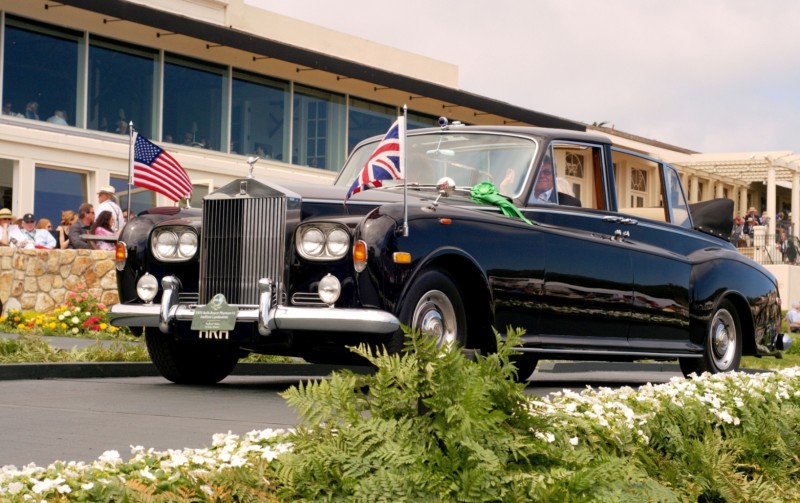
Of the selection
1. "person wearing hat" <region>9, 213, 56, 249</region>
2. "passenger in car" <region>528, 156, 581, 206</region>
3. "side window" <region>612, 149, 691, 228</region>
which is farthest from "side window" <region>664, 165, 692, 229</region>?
"person wearing hat" <region>9, 213, 56, 249</region>

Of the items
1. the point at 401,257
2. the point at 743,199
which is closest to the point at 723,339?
the point at 401,257

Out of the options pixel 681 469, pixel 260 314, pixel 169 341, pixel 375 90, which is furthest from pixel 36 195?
pixel 681 469

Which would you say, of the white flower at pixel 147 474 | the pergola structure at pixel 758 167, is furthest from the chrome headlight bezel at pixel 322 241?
the pergola structure at pixel 758 167

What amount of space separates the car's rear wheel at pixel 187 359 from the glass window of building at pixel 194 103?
698 inches

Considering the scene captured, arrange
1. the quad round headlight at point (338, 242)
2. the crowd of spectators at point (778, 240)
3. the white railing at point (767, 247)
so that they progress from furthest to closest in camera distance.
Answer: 1. the crowd of spectators at point (778, 240)
2. the white railing at point (767, 247)
3. the quad round headlight at point (338, 242)

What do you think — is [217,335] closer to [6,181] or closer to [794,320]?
[6,181]

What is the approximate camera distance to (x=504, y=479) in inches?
153

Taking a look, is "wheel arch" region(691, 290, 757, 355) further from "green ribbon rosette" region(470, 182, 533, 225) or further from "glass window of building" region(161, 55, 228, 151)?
"glass window of building" region(161, 55, 228, 151)

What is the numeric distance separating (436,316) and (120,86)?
63.7ft

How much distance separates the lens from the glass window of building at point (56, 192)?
23.9m

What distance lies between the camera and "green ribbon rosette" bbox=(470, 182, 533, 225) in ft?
31.1

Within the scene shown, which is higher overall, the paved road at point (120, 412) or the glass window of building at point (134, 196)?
the glass window of building at point (134, 196)

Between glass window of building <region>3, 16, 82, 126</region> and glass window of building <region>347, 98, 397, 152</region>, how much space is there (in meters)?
9.52

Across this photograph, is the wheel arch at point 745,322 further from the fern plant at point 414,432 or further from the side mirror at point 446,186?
the fern plant at point 414,432
